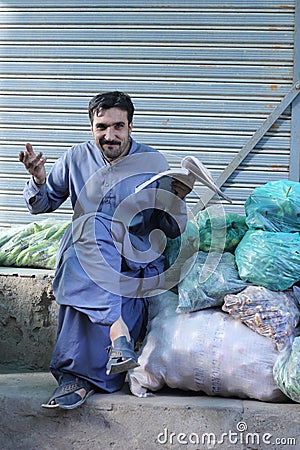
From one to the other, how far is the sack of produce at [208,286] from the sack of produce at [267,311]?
65mm

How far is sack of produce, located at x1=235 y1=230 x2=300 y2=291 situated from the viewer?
333 cm

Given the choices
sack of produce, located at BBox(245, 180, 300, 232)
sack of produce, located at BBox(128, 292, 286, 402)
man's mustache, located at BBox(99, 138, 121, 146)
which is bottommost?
sack of produce, located at BBox(128, 292, 286, 402)

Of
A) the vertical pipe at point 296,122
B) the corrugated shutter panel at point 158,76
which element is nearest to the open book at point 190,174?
the corrugated shutter panel at point 158,76

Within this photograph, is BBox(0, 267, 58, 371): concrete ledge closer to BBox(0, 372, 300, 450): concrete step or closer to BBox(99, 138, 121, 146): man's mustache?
BBox(0, 372, 300, 450): concrete step

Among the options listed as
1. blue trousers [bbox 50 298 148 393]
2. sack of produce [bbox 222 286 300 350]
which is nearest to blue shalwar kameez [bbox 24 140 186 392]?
blue trousers [bbox 50 298 148 393]

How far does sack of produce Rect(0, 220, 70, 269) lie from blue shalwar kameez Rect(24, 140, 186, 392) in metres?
0.48

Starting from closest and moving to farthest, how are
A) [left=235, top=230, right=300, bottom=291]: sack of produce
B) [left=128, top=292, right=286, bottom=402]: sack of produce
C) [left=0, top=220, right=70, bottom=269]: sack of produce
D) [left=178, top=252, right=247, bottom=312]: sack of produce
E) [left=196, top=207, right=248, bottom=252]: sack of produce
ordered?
[left=128, top=292, right=286, bottom=402]: sack of produce → [left=235, top=230, right=300, bottom=291]: sack of produce → [left=178, top=252, right=247, bottom=312]: sack of produce → [left=196, top=207, right=248, bottom=252]: sack of produce → [left=0, top=220, right=70, bottom=269]: sack of produce

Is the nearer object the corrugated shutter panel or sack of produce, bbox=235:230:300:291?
sack of produce, bbox=235:230:300:291

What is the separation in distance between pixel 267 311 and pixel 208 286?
0.32 m

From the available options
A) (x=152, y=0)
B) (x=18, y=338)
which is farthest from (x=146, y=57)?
(x=18, y=338)

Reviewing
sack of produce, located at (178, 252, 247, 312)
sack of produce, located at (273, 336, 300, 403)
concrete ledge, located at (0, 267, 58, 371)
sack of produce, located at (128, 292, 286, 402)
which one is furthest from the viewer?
concrete ledge, located at (0, 267, 58, 371)

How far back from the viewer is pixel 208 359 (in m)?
3.28

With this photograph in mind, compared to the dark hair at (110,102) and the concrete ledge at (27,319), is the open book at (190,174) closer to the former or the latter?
the dark hair at (110,102)

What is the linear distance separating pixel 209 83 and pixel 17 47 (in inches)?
57.6
